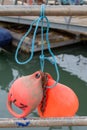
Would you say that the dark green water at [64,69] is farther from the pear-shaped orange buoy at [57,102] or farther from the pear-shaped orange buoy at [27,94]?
the pear-shaped orange buoy at [27,94]

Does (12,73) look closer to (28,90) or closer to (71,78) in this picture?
(71,78)

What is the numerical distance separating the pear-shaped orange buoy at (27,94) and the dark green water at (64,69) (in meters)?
3.37

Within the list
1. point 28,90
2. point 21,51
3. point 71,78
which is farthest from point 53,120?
point 21,51

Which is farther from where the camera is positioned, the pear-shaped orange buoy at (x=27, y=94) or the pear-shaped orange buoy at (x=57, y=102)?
the pear-shaped orange buoy at (x=57, y=102)

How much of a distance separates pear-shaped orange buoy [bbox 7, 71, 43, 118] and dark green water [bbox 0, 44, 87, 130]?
11.1ft

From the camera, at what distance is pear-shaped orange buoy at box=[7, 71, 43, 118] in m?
1.53

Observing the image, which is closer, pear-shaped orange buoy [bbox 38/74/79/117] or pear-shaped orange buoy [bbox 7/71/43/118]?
pear-shaped orange buoy [bbox 7/71/43/118]

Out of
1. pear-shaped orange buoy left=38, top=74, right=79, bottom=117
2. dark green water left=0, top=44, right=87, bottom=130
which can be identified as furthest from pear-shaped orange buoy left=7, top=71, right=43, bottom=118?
dark green water left=0, top=44, right=87, bottom=130

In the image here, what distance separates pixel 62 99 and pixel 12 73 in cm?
508

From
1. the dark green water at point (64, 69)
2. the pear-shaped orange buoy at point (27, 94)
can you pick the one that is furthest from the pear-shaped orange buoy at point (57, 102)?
the dark green water at point (64, 69)

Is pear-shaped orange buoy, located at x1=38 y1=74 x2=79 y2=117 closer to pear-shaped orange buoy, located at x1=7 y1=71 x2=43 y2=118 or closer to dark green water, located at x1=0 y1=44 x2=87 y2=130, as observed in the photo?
pear-shaped orange buoy, located at x1=7 y1=71 x2=43 y2=118

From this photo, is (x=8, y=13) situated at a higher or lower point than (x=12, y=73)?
higher

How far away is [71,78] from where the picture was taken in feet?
20.5

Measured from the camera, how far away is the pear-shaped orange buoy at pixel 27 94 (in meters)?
1.53
